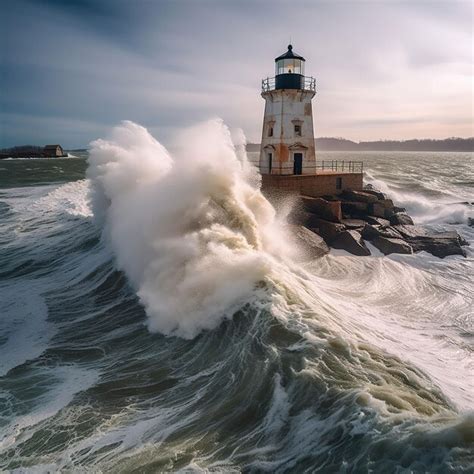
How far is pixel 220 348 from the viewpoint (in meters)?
5.28

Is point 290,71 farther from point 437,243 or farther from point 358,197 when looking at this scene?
point 437,243

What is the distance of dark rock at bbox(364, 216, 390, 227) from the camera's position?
1308 cm

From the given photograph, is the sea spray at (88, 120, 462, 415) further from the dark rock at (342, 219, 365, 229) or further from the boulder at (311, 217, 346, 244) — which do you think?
the dark rock at (342, 219, 365, 229)

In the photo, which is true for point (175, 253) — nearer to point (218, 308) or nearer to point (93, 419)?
point (218, 308)

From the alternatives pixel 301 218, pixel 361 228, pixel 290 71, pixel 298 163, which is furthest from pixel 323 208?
pixel 290 71

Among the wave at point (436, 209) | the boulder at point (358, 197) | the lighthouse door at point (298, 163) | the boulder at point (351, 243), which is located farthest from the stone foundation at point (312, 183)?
Answer: the wave at point (436, 209)

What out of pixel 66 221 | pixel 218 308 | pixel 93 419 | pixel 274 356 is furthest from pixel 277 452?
pixel 66 221

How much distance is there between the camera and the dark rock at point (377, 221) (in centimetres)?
1308

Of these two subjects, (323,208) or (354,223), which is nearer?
(323,208)

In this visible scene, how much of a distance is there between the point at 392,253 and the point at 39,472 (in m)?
9.68

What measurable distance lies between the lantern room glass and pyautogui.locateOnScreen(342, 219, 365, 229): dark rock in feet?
17.9

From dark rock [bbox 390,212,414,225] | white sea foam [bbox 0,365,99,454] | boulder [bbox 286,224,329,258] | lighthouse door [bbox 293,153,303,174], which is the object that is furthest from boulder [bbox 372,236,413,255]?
white sea foam [bbox 0,365,99,454]

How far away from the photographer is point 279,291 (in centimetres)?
586

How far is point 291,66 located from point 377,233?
21.5ft
